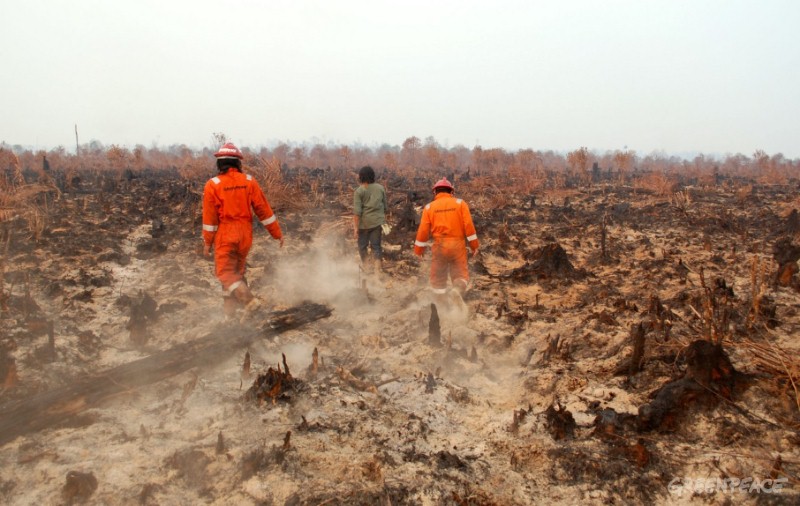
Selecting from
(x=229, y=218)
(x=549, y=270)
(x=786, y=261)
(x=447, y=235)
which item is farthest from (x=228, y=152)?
(x=786, y=261)

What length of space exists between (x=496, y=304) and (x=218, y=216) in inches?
137

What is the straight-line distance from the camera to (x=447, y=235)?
5.64m

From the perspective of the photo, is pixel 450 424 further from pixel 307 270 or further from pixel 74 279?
pixel 74 279

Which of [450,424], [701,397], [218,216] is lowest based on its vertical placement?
[450,424]

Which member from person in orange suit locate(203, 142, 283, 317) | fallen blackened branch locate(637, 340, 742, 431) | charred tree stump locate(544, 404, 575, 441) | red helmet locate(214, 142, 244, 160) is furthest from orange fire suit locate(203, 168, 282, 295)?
fallen blackened branch locate(637, 340, 742, 431)

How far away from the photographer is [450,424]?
136 inches

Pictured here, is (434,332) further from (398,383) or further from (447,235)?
(447,235)

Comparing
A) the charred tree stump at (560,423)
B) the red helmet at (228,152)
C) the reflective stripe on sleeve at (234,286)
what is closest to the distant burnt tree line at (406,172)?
the red helmet at (228,152)

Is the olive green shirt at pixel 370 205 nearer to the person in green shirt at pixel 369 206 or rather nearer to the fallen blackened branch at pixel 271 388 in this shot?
the person in green shirt at pixel 369 206

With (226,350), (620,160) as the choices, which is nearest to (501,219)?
(226,350)

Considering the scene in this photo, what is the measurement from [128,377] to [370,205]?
4005 mm

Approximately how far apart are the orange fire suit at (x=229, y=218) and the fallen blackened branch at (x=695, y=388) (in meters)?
4.11

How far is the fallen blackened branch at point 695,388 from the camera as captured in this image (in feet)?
10.3

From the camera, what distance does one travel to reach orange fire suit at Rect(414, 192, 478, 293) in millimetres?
5594
